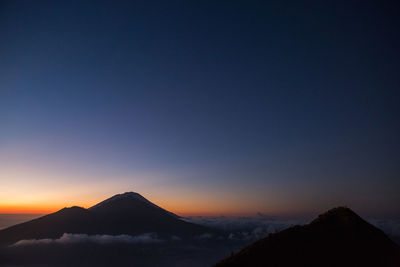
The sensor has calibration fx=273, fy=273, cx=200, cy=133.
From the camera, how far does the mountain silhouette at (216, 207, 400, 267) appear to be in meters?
20.6

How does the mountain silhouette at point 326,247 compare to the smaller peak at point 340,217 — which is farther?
the smaller peak at point 340,217

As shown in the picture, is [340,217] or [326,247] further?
[340,217]

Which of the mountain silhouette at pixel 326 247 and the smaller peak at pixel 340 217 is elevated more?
the smaller peak at pixel 340 217

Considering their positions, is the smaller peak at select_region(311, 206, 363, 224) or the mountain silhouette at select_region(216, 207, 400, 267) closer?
the mountain silhouette at select_region(216, 207, 400, 267)

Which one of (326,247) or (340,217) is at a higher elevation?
(340,217)

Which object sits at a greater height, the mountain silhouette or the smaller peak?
the smaller peak

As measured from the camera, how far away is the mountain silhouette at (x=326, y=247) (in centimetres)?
2064

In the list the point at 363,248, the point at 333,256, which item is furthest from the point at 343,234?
the point at 333,256

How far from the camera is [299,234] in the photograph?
76.5 feet

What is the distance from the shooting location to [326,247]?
72.2ft

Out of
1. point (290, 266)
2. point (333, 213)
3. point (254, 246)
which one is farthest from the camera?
point (333, 213)

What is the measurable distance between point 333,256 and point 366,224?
19.7 ft

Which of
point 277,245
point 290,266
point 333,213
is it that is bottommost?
point 290,266

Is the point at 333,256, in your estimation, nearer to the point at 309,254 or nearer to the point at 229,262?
the point at 309,254
